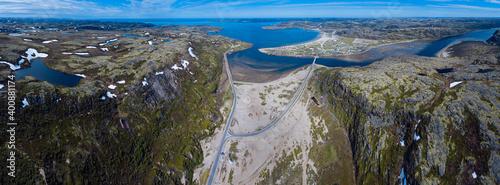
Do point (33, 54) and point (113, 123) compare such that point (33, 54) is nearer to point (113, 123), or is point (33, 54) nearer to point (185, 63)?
point (113, 123)

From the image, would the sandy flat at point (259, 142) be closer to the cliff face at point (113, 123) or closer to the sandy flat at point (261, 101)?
the sandy flat at point (261, 101)

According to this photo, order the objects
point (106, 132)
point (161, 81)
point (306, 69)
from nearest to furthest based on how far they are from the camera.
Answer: point (106, 132) → point (161, 81) → point (306, 69)

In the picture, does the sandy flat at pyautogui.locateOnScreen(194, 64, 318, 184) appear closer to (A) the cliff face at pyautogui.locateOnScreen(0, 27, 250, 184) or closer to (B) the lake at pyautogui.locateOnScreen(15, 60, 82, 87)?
(A) the cliff face at pyautogui.locateOnScreen(0, 27, 250, 184)

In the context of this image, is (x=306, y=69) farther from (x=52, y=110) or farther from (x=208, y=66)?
(x=52, y=110)

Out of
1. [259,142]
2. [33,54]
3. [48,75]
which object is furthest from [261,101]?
[33,54]

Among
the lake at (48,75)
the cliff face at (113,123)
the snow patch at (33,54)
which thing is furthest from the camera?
the snow patch at (33,54)

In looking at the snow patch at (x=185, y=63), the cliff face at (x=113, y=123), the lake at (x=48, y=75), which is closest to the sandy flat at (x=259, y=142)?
the cliff face at (x=113, y=123)

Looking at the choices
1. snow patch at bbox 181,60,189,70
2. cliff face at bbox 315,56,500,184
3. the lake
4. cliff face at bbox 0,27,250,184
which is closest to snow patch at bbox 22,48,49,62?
cliff face at bbox 0,27,250,184

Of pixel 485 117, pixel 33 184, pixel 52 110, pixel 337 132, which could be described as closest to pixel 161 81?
pixel 52 110

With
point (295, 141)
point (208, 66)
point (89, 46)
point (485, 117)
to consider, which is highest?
point (89, 46)
